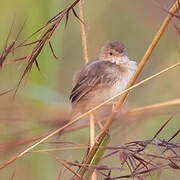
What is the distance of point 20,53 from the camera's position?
2604mm

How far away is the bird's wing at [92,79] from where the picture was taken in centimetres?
301

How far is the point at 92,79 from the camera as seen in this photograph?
3.05 meters

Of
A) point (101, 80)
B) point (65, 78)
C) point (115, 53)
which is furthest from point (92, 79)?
point (65, 78)

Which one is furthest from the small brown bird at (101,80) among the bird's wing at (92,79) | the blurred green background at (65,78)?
the blurred green background at (65,78)

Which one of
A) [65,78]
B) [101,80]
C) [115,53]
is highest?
[65,78]

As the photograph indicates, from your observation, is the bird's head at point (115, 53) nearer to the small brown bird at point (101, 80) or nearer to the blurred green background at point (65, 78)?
the small brown bird at point (101, 80)

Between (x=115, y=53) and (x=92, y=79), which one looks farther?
(x=115, y=53)

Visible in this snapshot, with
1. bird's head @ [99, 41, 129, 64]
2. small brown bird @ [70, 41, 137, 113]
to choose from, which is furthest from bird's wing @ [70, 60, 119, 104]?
bird's head @ [99, 41, 129, 64]

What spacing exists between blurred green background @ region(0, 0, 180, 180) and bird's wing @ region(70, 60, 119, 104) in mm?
131

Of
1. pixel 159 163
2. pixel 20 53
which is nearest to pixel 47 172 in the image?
pixel 20 53

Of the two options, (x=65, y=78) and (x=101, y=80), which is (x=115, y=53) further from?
(x=65, y=78)

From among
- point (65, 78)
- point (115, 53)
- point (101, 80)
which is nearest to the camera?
point (101, 80)

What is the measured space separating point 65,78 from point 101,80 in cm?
146

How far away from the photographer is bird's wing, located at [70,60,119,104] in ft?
9.87
